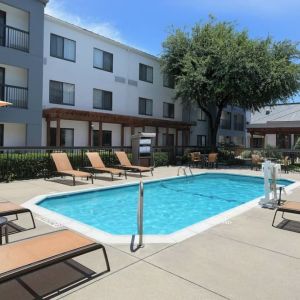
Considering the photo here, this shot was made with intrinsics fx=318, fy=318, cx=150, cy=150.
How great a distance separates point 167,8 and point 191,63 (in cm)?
645

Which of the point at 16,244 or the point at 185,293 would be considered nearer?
the point at 185,293

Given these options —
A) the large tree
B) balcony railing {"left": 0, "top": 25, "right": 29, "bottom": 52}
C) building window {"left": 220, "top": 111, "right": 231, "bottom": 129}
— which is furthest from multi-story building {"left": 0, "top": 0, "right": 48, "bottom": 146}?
building window {"left": 220, "top": 111, "right": 231, "bottom": 129}

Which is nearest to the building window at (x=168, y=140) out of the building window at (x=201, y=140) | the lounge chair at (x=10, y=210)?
the building window at (x=201, y=140)

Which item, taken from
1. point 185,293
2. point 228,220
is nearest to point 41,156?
point 228,220

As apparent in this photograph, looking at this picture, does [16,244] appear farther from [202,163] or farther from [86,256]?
[202,163]

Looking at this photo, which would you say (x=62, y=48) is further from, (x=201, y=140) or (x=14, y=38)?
(x=201, y=140)

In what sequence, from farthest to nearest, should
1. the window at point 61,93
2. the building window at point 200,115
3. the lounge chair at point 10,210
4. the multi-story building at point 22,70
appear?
the building window at point 200,115, the window at point 61,93, the multi-story building at point 22,70, the lounge chair at point 10,210

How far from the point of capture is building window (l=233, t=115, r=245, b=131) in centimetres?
4062

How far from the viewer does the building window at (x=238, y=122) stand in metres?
40.6

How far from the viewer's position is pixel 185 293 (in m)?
3.74

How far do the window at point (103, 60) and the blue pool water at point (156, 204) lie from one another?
1227 cm

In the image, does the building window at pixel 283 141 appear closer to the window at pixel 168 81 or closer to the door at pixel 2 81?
the window at pixel 168 81

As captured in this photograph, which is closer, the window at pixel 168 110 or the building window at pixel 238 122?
the window at pixel 168 110

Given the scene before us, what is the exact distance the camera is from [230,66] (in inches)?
838
